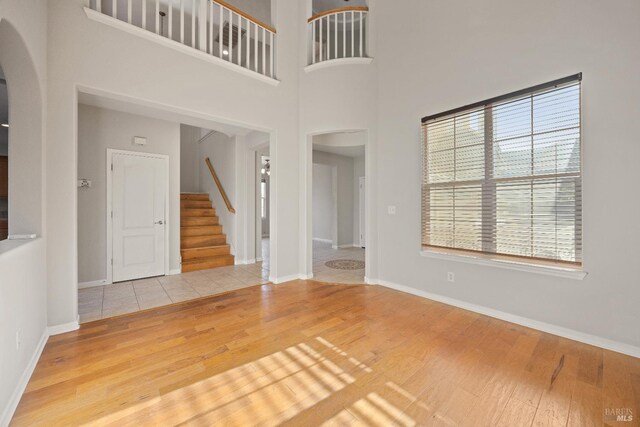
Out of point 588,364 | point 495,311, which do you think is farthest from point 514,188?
point 588,364

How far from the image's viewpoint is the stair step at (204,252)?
510 cm

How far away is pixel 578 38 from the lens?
2451 mm

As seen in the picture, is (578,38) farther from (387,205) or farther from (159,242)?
(159,242)

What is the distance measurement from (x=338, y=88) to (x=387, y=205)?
1.97 m

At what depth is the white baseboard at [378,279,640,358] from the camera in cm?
225

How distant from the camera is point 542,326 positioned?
2.64 metres

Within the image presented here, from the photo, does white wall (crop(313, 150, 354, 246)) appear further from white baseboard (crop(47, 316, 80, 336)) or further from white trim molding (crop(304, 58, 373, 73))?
white baseboard (crop(47, 316, 80, 336))

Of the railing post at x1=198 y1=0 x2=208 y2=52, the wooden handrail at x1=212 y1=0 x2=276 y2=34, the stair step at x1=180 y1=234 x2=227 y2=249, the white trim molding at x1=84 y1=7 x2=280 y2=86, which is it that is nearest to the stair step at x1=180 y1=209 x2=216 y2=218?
the stair step at x1=180 y1=234 x2=227 y2=249

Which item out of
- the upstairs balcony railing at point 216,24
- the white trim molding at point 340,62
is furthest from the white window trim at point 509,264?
the upstairs balcony railing at point 216,24

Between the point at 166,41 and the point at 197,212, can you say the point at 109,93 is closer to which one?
the point at 166,41

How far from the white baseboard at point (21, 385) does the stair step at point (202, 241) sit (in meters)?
2.96

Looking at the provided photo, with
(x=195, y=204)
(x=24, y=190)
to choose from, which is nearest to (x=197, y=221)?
(x=195, y=204)

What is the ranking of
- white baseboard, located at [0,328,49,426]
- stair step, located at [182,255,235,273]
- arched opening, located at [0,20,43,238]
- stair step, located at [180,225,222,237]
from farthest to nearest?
stair step, located at [180,225,222,237], stair step, located at [182,255,235,273], arched opening, located at [0,20,43,238], white baseboard, located at [0,328,49,426]

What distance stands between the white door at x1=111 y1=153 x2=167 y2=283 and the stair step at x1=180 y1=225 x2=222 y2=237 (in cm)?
87
